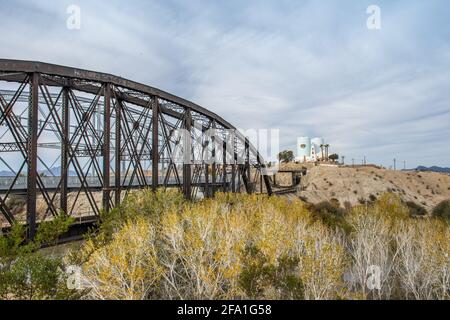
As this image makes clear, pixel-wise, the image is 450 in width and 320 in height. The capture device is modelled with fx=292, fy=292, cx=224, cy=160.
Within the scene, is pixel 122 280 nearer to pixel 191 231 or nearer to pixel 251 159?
pixel 191 231

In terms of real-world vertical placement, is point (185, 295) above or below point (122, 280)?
below

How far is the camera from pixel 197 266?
1584 cm

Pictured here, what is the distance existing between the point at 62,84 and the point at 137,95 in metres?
8.67

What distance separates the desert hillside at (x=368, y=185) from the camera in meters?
95.7

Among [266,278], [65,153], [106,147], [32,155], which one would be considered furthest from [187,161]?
[266,278]

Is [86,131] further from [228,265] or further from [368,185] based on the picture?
[368,185]

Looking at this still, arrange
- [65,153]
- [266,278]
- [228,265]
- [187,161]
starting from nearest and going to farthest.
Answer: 1. [266,278]
2. [228,265]
3. [65,153]
4. [187,161]

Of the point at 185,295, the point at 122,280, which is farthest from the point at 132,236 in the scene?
the point at 185,295

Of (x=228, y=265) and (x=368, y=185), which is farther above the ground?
(x=228, y=265)

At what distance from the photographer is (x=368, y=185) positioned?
104 metres

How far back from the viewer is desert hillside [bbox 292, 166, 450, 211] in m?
95.7

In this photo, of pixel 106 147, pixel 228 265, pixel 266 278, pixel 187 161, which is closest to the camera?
pixel 266 278

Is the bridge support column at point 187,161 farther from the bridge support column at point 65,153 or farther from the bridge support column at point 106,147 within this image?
the bridge support column at point 65,153
